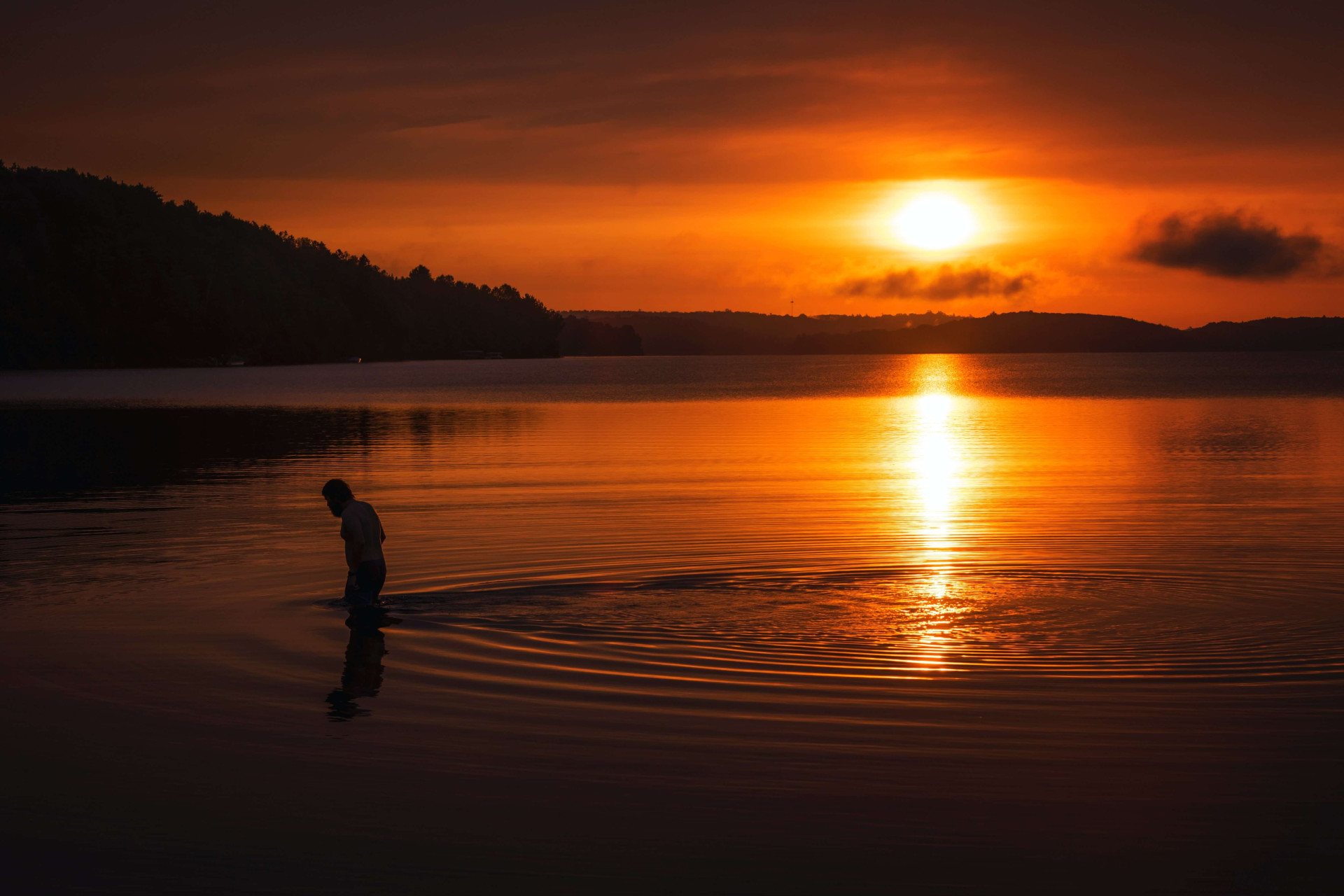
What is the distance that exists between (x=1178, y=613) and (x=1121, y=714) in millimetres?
5475

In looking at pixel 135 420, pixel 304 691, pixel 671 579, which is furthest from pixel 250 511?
pixel 135 420

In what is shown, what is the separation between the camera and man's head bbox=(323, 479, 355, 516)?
16734 mm

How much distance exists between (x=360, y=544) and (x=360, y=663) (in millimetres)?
3011

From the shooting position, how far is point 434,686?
1333 cm

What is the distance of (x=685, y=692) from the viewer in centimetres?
1301

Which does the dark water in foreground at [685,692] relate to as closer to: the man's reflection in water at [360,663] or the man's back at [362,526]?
the man's reflection in water at [360,663]

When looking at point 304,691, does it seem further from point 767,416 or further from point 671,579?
point 767,416

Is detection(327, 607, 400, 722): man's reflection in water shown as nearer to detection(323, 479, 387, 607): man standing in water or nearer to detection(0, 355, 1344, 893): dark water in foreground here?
detection(0, 355, 1344, 893): dark water in foreground

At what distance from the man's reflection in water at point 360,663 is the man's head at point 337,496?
143 cm

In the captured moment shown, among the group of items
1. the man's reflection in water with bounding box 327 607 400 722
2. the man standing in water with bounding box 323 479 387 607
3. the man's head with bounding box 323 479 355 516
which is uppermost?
the man's head with bounding box 323 479 355 516

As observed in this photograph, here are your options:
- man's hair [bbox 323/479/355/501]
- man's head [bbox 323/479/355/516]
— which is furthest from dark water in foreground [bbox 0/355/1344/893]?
man's hair [bbox 323/479/355/501]

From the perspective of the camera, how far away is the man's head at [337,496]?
1673 centimetres

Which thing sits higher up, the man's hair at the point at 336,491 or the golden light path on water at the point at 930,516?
the man's hair at the point at 336,491

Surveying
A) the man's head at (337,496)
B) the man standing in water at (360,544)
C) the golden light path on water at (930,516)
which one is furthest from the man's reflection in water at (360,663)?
the golden light path on water at (930,516)
